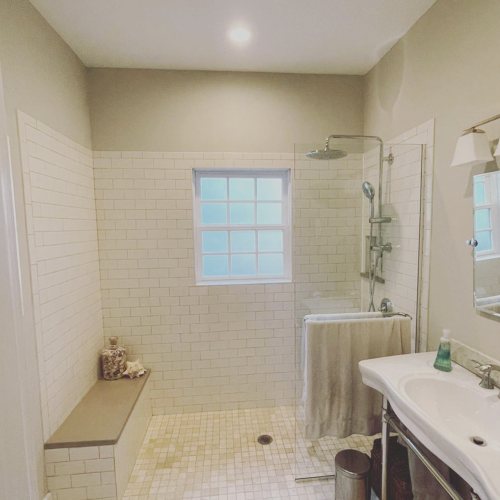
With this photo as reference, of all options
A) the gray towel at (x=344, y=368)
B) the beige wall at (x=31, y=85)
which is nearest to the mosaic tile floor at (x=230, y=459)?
the gray towel at (x=344, y=368)

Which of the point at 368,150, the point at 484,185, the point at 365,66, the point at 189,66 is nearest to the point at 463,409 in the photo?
the point at 484,185

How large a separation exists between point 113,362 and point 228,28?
8.34 ft

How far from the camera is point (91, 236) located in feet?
7.55

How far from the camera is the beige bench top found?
5.60ft

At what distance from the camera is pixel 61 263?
189cm

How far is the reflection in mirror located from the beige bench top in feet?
6.96

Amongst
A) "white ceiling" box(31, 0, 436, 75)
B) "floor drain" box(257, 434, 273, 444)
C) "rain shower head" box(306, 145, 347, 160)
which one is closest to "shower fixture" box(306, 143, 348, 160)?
"rain shower head" box(306, 145, 347, 160)

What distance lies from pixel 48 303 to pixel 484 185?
2.39m

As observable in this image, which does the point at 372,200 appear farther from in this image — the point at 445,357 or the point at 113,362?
the point at 113,362

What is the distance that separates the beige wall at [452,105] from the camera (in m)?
1.36

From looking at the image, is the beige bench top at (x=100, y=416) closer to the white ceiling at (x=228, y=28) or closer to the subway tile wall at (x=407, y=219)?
the subway tile wall at (x=407, y=219)

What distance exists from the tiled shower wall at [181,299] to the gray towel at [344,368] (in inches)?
18.2

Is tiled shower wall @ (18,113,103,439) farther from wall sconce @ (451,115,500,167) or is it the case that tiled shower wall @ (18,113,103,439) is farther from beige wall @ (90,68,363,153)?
wall sconce @ (451,115,500,167)

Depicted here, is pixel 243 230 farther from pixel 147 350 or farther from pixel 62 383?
pixel 62 383
